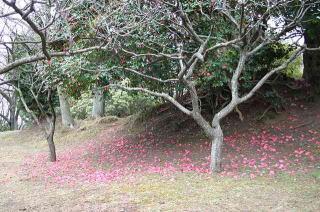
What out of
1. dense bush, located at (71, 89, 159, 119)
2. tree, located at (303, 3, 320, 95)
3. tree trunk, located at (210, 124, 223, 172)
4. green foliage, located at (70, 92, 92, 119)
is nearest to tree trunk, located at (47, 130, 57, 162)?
tree trunk, located at (210, 124, 223, 172)

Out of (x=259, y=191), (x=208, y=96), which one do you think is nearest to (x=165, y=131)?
(x=208, y=96)

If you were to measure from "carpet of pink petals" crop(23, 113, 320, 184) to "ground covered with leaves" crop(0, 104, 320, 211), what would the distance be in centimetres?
2

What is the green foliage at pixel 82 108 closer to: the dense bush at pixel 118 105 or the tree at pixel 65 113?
the dense bush at pixel 118 105

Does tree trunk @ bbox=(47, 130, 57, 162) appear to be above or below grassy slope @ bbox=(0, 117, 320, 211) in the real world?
above

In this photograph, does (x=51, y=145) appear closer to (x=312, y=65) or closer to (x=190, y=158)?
(x=190, y=158)

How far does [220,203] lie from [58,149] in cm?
917

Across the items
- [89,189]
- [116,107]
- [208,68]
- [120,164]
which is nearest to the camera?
[89,189]

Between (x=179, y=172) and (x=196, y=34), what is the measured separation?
2656mm

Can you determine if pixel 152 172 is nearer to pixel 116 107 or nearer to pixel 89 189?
pixel 89 189

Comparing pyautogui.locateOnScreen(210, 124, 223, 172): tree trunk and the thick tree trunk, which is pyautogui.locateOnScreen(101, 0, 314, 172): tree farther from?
the thick tree trunk

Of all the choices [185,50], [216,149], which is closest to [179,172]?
[216,149]

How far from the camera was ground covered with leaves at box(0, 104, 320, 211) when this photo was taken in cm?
574

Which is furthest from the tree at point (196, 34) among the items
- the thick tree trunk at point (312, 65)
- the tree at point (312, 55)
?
the thick tree trunk at point (312, 65)

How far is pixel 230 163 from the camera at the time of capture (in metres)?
7.83
